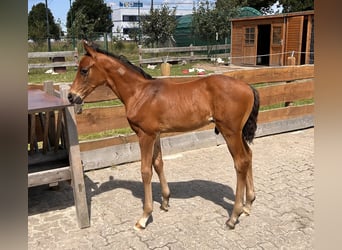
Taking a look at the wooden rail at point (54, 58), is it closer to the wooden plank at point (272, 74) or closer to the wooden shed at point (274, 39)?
the wooden shed at point (274, 39)

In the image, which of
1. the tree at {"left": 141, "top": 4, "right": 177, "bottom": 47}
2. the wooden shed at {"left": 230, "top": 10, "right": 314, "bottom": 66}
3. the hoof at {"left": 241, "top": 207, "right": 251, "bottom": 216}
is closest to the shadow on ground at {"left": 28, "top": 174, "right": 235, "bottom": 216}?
the hoof at {"left": 241, "top": 207, "right": 251, "bottom": 216}

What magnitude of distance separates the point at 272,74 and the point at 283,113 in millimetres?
750

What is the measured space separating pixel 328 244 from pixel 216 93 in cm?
279

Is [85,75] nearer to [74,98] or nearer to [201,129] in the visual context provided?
[74,98]

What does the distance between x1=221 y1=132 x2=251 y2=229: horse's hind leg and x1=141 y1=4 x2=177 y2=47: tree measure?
21219 millimetres

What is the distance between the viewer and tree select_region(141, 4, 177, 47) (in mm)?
23203

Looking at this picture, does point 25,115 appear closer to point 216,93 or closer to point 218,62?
point 216,93

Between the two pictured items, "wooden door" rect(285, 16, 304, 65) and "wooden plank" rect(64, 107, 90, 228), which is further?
"wooden door" rect(285, 16, 304, 65)

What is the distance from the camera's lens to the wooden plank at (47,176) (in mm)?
3162

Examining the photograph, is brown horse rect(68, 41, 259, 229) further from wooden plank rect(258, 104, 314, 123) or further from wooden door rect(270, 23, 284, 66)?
wooden door rect(270, 23, 284, 66)

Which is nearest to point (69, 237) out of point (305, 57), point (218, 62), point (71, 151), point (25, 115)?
point (71, 151)

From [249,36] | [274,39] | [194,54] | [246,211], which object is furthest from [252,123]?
[194,54]

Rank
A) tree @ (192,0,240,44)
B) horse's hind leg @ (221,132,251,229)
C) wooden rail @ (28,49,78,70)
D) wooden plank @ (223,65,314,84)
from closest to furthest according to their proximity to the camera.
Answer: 1. horse's hind leg @ (221,132,251,229)
2. wooden plank @ (223,65,314,84)
3. wooden rail @ (28,49,78,70)
4. tree @ (192,0,240,44)

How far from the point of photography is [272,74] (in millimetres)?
6281
